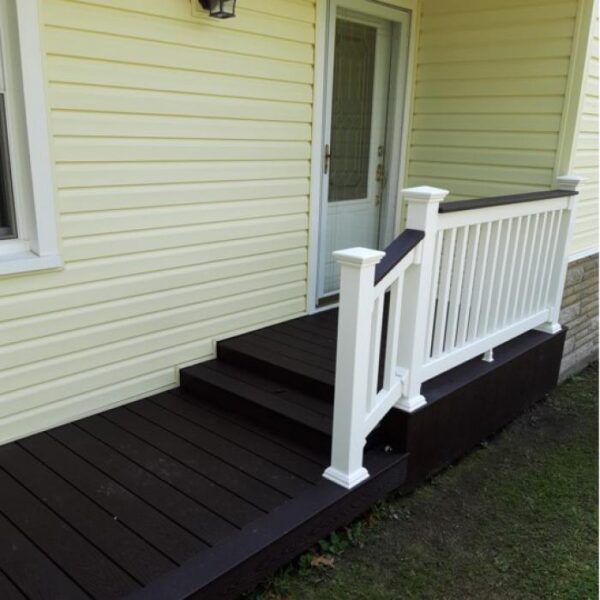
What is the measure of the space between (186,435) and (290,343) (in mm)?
910

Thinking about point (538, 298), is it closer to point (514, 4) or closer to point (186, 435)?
point (514, 4)

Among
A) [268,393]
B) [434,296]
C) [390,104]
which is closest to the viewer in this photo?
[434,296]

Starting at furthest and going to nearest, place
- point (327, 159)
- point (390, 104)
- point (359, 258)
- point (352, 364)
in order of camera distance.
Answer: point (390, 104), point (327, 159), point (352, 364), point (359, 258)

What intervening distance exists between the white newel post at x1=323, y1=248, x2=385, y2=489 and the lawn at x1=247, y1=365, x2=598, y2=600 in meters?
0.35

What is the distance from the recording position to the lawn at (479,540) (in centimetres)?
234

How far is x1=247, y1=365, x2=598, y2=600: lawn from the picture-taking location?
7.66ft

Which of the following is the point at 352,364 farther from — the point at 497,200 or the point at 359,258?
the point at 497,200

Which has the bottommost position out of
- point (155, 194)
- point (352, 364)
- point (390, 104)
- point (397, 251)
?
point (352, 364)

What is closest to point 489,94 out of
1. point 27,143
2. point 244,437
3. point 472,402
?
point 472,402

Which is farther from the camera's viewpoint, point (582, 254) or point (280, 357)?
point (582, 254)

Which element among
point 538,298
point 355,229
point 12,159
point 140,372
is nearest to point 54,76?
point 12,159

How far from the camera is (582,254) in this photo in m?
4.52

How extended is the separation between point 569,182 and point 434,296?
1.62 metres

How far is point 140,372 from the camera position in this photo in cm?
313
